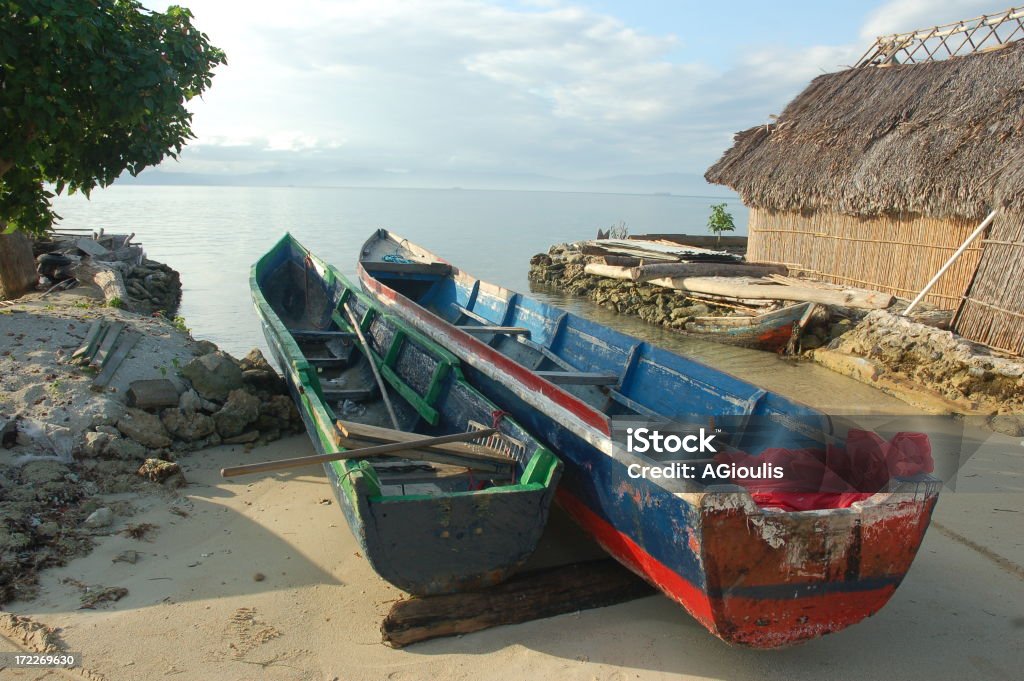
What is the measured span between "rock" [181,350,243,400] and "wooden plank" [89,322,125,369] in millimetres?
769

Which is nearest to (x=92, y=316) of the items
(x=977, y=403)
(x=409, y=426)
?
(x=409, y=426)

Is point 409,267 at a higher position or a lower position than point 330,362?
higher

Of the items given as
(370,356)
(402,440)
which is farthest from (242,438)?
(402,440)

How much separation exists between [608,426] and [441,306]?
6940mm

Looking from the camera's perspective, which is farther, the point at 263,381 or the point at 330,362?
the point at 330,362

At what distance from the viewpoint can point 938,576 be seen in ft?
16.5

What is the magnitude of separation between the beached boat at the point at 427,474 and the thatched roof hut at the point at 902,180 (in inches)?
329

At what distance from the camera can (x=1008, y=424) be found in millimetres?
8328

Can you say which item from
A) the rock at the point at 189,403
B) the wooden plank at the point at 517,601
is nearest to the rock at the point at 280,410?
the rock at the point at 189,403

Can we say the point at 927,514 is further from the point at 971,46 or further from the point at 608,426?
the point at 971,46

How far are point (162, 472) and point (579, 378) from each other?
3.80 m

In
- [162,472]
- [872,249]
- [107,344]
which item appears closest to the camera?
[162,472]

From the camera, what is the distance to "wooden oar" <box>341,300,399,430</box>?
257 inches

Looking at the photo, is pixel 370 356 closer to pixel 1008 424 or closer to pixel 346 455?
pixel 346 455
